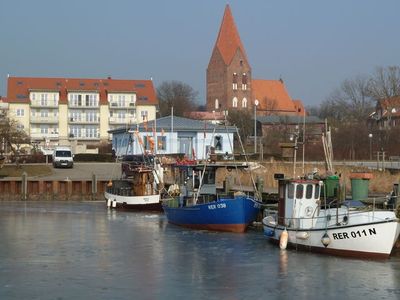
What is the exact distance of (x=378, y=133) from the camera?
92.1m

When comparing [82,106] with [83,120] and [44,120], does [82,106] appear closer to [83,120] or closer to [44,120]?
[83,120]

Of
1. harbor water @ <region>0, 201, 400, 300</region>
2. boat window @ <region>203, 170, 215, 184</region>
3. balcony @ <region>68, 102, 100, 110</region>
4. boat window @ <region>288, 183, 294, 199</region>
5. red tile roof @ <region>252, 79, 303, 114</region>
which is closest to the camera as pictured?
harbor water @ <region>0, 201, 400, 300</region>

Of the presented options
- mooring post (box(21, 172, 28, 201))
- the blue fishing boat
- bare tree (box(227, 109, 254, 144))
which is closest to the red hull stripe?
the blue fishing boat

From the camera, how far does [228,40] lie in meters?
161

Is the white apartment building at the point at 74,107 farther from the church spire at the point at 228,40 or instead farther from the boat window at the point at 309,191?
the boat window at the point at 309,191

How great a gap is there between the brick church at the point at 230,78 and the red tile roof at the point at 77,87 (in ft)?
107

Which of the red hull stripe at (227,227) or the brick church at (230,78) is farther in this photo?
the brick church at (230,78)

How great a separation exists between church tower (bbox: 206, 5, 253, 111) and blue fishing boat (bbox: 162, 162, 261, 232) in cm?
11887

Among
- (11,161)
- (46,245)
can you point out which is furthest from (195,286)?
(11,161)

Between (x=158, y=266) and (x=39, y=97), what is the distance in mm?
98300

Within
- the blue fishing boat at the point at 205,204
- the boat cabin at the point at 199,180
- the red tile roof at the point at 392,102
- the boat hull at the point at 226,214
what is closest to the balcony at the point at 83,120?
the red tile roof at the point at 392,102

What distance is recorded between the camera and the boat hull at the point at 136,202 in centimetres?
4809

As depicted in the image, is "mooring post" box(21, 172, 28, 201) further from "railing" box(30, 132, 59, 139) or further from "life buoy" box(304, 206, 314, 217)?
"railing" box(30, 132, 59, 139)

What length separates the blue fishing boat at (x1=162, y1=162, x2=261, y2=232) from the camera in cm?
3484
